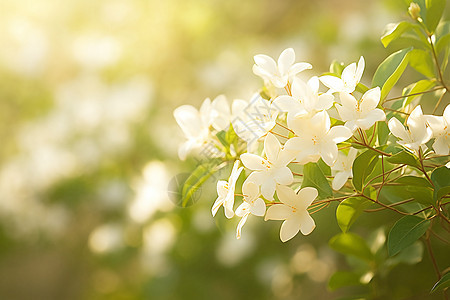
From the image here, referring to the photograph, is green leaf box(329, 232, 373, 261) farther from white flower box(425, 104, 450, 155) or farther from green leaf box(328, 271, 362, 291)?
white flower box(425, 104, 450, 155)

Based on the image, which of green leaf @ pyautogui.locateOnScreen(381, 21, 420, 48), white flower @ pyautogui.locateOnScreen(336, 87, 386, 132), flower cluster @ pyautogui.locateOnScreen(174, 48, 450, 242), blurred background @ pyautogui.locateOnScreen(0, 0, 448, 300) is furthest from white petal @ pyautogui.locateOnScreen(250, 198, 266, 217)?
blurred background @ pyautogui.locateOnScreen(0, 0, 448, 300)

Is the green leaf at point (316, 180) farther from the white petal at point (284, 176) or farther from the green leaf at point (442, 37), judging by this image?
the green leaf at point (442, 37)

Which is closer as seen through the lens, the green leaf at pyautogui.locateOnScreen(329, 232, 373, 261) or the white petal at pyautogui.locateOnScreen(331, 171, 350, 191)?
the white petal at pyautogui.locateOnScreen(331, 171, 350, 191)

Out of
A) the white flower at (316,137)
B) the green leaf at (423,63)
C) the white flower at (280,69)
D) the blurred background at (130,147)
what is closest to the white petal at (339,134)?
the white flower at (316,137)

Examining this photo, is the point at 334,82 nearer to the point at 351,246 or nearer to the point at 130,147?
the point at 351,246

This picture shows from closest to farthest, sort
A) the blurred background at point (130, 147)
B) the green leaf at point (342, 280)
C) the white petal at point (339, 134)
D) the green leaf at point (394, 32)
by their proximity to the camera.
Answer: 1. the white petal at point (339, 134)
2. the green leaf at point (394, 32)
3. the green leaf at point (342, 280)
4. the blurred background at point (130, 147)

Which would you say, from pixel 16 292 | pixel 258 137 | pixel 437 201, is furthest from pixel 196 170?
pixel 16 292

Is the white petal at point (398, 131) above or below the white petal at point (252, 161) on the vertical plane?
below
